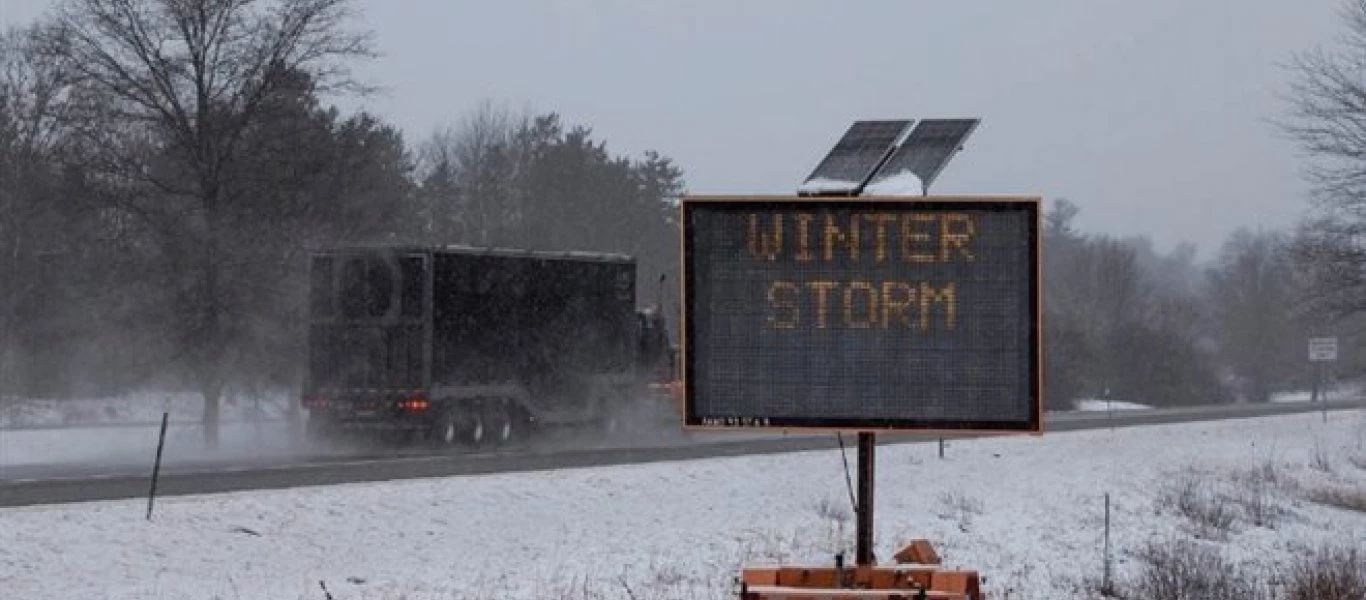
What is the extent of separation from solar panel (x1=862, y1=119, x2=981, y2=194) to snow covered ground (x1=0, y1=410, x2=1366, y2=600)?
4.03m

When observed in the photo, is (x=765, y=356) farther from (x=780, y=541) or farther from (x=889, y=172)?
(x=780, y=541)

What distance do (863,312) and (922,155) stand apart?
1.07 meters

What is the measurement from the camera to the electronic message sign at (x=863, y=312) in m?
9.65

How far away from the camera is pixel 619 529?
21406 millimetres

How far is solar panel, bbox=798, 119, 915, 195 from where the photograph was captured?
9.87m

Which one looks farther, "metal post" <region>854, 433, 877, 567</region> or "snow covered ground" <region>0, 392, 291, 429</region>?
"snow covered ground" <region>0, 392, 291, 429</region>

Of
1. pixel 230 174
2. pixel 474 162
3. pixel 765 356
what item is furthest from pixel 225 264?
pixel 474 162

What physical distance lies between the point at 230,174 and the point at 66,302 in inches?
502

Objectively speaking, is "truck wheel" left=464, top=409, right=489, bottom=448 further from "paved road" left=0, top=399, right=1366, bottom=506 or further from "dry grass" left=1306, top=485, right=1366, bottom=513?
"dry grass" left=1306, top=485, right=1366, bottom=513

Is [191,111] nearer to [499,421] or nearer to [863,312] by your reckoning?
[499,421]

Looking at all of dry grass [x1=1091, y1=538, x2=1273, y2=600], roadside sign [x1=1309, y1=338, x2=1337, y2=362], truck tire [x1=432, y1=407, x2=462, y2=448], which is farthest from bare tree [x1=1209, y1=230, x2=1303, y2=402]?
dry grass [x1=1091, y1=538, x2=1273, y2=600]

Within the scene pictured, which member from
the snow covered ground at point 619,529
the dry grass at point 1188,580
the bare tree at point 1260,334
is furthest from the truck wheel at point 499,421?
the bare tree at point 1260,334

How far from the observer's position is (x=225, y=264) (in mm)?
35875

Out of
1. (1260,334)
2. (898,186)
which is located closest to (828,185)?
(898,186)
